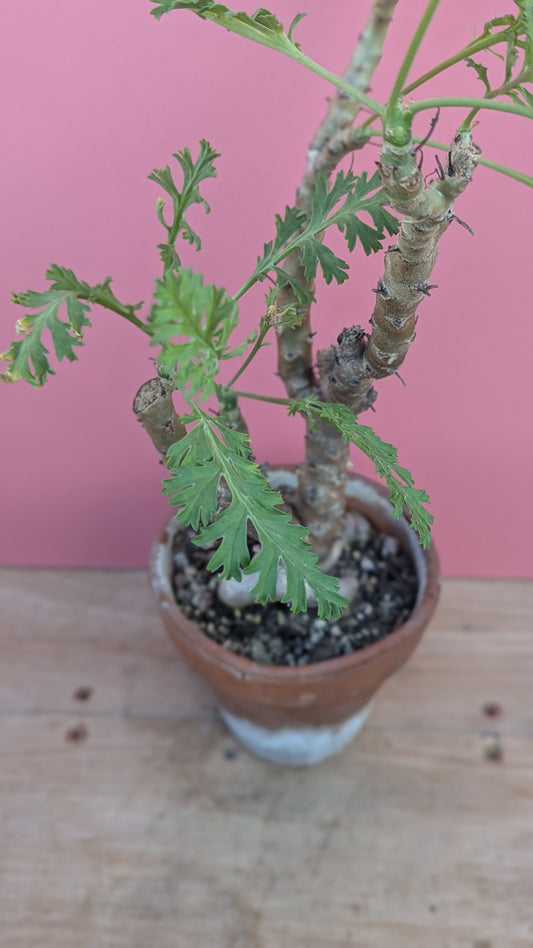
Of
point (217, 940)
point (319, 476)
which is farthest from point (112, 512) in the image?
point (217, 940)

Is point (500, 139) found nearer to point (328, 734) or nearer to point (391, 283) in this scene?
point (391, 283)

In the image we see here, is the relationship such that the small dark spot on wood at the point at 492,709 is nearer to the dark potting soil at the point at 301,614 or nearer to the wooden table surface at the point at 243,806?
the wooden table surface at the point at 243,806

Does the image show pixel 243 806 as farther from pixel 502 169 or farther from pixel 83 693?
pixel 502 169

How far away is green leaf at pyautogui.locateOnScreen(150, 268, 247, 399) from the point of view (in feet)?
1.18

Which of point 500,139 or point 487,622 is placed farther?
point 487,622

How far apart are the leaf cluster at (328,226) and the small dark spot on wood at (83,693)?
2.15 feet

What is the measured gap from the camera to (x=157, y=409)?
0.50m

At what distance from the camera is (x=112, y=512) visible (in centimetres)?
105

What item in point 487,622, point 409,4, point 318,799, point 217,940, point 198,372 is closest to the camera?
point 198,372

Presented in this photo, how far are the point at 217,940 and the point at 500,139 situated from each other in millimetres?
881

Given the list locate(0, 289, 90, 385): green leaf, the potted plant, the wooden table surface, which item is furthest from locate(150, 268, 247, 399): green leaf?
the wooden table surface

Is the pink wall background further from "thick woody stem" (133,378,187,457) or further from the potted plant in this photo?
"thick woody stem" (133,378,187,457)

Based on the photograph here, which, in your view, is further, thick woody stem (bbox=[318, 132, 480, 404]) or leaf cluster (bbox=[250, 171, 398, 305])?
leaf cluster (bbox=[250, 171, 398, 305])

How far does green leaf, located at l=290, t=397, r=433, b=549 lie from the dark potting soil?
0.81ft
